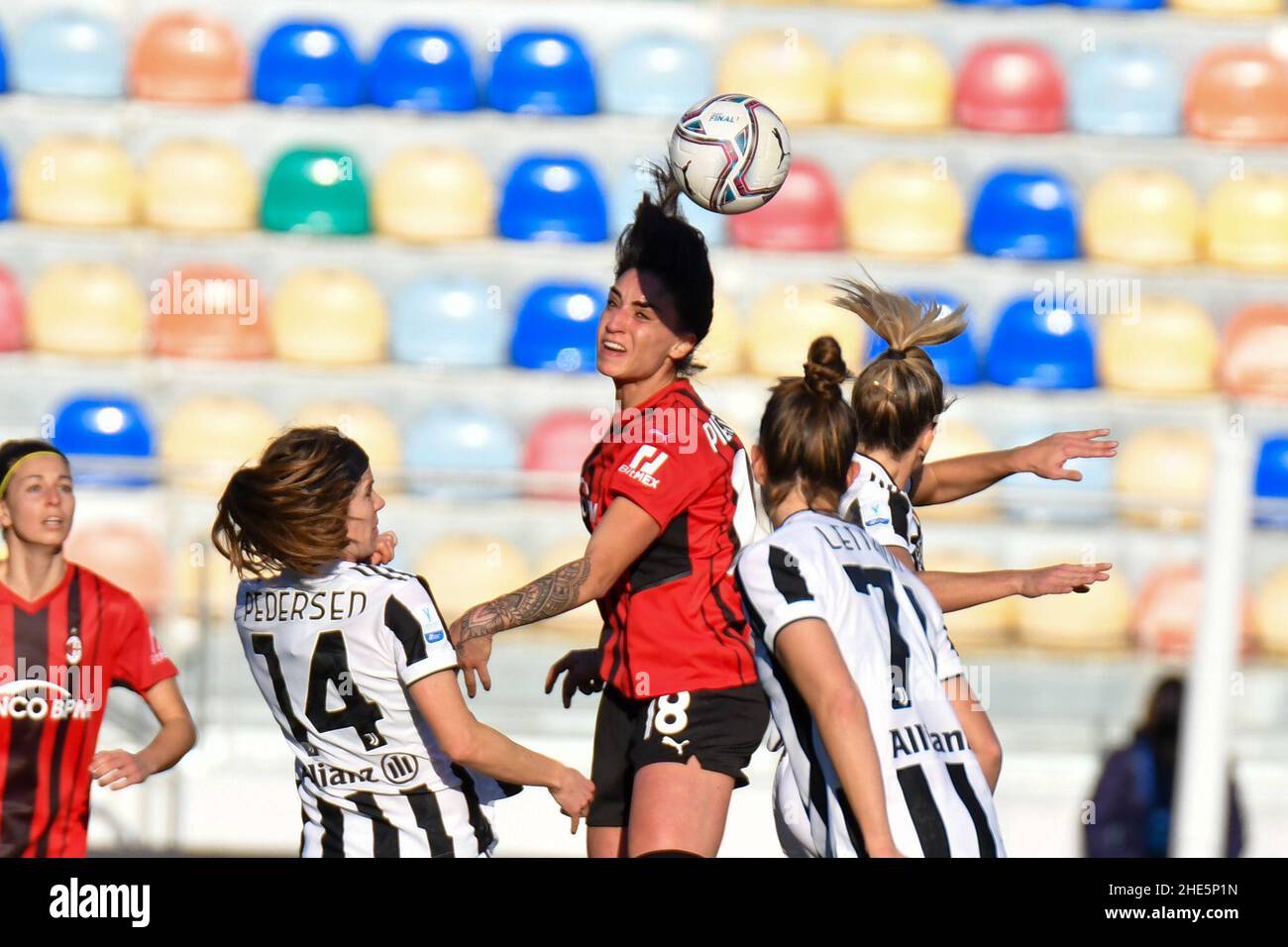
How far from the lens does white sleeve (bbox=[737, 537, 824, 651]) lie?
10.8ft

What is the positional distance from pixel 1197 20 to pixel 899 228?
7.89 ft

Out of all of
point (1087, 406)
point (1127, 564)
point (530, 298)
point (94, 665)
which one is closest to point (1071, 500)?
point (1127, 564)

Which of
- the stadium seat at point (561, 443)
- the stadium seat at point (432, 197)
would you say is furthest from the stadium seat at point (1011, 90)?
the stadium seat at point (561, 443)

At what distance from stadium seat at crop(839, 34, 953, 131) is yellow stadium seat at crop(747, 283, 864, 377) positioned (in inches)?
51.8

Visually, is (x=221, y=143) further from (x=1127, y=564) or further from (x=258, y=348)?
(x=1127, y=564)

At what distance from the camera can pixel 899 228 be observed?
9.81 meters

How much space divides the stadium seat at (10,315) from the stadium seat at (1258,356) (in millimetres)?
6594

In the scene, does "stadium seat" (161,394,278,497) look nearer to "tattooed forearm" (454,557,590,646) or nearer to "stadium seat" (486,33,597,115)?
"stadium seat" (486,33,597,115)

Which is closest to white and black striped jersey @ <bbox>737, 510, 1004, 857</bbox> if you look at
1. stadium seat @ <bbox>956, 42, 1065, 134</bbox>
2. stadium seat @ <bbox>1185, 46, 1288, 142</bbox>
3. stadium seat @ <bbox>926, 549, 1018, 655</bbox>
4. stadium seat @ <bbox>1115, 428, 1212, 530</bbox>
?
stadium seat @ <bbox>926, 549, 1018, 655</bbox>

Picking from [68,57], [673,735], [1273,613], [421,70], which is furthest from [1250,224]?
[673,735]

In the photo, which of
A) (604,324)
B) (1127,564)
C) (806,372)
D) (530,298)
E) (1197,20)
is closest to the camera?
(806,372)

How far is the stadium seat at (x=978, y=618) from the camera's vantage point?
760cm

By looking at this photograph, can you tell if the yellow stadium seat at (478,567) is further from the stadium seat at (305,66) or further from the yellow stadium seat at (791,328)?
the stadium seat at (305,66)

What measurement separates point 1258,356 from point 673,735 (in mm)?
6385
